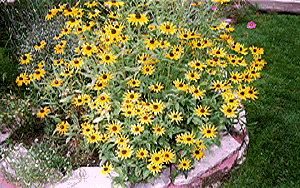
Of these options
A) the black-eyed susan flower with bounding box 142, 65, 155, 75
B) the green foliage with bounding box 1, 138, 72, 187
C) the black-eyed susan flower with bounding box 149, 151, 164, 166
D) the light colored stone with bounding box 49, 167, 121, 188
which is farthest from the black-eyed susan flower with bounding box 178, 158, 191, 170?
the green foliage with bounding box 1, 138, 72, 187

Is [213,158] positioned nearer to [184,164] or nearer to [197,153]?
[197,153]

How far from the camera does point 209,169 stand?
228cm

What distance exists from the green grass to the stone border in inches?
6.0

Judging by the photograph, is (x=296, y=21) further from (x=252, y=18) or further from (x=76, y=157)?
(x=76, y=157)

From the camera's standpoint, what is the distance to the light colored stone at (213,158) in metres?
2.19

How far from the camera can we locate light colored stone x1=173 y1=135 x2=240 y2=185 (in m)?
2.19

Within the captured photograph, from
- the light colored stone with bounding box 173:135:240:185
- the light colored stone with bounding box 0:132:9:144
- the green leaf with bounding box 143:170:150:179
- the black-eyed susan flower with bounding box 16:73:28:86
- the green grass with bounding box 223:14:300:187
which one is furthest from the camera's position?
the light colored stone with bounding box 0:132:9:144

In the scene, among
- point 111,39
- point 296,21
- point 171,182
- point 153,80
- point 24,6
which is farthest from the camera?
point 296,21

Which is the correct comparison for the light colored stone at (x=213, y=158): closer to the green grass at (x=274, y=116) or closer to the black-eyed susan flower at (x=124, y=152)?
the green grass at (x=274, y=116)

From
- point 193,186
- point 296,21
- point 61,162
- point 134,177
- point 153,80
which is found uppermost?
point 153,80

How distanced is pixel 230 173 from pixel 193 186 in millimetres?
460

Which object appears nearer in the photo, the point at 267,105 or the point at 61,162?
the point at 61,162

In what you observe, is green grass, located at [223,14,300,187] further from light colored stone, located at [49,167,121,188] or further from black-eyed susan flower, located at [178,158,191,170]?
light colored stone, located at [49,167,121,188]

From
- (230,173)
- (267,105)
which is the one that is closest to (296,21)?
(267,105)
